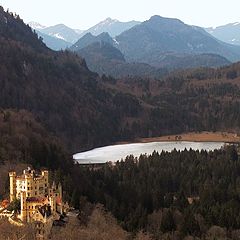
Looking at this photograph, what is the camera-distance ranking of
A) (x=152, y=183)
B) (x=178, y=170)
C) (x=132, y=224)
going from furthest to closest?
1. (x=178, y=170)
2. (x=152, y=183)
3. (x=132, y=224)

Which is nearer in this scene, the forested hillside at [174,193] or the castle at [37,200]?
the castle at [37,200]

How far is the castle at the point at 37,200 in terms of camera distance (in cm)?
7362

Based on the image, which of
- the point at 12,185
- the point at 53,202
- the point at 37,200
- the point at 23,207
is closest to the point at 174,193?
the point at 12,185

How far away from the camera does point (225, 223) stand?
327 feet

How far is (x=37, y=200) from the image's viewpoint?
3132 inches

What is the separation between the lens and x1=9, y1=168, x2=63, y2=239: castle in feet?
242

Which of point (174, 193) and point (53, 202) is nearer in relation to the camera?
point (53, 202)

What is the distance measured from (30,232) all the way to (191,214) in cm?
3562

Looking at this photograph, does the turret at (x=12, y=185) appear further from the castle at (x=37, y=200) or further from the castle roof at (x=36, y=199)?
the castle roof at (x=36, y=199)

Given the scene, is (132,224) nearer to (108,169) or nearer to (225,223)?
(225,223)

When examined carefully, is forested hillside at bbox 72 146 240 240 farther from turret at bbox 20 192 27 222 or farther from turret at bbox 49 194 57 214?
turret at bbox 20 192 27 222

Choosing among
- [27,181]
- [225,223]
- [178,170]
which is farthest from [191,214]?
[178,170]

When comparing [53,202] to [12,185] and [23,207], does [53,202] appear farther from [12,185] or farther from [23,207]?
[12,185]

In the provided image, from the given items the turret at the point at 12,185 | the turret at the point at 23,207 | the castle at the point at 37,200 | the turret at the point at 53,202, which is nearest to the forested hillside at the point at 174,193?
the castle at the point at 37,200
